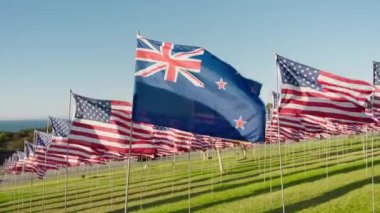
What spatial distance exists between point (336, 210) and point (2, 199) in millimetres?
34839

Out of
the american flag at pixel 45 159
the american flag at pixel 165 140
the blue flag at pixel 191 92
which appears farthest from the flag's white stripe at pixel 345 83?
the american flag at pixel 45 159

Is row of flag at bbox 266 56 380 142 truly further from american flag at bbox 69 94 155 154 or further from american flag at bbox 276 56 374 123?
american flag at bbox 69 94 155 154

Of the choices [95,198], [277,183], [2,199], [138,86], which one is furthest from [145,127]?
[2,199]

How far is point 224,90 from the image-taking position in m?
13.3

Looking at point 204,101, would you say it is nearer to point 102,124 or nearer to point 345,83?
point 345,83

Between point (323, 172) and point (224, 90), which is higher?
point (224, 90)

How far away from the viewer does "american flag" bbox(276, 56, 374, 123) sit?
15.4m

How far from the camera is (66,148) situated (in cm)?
2670

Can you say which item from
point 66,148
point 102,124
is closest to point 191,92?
point 102,124

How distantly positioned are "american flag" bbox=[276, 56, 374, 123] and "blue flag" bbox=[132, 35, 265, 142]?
2.35 meters

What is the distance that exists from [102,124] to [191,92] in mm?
6558

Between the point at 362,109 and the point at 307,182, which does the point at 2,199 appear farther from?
the point at 362,109

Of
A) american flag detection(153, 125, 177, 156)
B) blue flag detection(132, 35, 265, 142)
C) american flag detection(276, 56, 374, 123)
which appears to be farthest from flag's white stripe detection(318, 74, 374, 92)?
american flag detection(153, 125, 177, 156)

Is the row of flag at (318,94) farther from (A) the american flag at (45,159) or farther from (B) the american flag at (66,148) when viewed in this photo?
(A) the american flag at (45,159)
